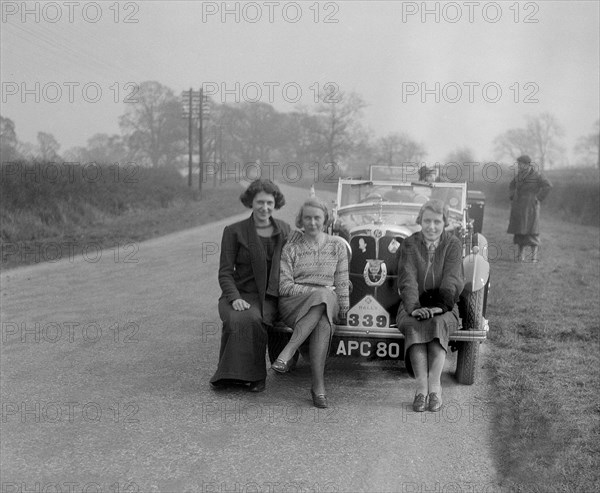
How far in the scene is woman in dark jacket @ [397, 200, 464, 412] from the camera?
17.3 feet

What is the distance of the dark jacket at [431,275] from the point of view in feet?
17.9

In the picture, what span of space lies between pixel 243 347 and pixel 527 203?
8.80 metres

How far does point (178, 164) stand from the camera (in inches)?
1813

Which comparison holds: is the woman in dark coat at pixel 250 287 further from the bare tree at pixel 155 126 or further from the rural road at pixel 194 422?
the bare tree at pixel 155 126

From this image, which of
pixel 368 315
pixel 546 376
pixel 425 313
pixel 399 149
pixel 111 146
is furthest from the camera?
pixel 399 149

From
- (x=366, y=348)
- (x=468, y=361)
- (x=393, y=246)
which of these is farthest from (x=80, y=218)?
(x=468, y=361)

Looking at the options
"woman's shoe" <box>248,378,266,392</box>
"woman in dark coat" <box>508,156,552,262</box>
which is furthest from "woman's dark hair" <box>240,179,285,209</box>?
"woman in dark coat" <box>508,156,552,262</box>

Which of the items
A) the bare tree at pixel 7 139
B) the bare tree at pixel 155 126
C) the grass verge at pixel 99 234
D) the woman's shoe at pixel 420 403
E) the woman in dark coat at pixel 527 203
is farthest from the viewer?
the bare tree at pixel 155 126

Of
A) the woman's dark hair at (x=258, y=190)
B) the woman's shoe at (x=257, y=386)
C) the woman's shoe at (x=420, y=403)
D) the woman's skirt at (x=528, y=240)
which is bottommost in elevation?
the woman's shoe at (x=257, y=386)

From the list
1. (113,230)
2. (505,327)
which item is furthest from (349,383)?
(113,230)

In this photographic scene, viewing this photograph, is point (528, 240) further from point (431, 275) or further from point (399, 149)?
point (399, 149)

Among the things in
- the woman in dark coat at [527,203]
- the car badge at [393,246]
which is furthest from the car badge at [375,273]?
the woman in dark coat at [527,203]

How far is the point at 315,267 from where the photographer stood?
561 cm

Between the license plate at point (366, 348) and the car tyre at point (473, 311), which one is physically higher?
the car tyre at point (473, 311)
